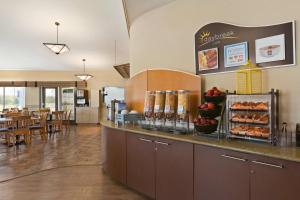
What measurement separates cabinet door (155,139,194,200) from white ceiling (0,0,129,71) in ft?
14.1

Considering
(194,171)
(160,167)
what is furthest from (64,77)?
(194,171)

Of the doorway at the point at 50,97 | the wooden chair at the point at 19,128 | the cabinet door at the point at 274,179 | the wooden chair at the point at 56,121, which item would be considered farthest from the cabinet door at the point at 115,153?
the doorway at the point at 50,97

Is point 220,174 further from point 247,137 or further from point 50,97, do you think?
point 50,97

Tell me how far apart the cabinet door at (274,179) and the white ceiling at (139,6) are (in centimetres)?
276

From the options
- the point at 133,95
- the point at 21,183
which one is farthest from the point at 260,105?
the point at 21,183

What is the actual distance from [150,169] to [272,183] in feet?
5.05

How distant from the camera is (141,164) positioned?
11.2 feet

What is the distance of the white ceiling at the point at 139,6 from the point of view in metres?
4.23

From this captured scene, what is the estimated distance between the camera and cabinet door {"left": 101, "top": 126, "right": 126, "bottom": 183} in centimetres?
381

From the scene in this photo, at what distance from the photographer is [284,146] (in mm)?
2373

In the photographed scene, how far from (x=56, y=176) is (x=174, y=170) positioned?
7.91ft

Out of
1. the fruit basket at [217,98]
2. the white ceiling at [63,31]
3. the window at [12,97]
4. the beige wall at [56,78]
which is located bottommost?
the fruit basket at [217,98]

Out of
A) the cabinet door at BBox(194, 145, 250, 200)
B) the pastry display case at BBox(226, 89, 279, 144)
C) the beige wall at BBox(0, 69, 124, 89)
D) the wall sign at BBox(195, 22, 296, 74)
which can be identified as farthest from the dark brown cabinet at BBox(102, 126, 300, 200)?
the beige wall at BBox(0, 69, 124, 89)

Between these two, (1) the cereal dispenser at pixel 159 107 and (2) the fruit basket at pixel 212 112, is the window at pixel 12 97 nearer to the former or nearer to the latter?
(1) the cereal dispenser at pixel 159 107
